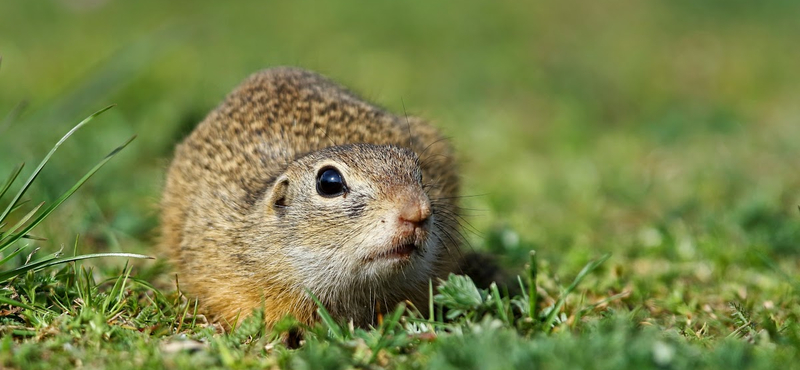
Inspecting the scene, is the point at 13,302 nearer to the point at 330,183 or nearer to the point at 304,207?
the point at 304,207

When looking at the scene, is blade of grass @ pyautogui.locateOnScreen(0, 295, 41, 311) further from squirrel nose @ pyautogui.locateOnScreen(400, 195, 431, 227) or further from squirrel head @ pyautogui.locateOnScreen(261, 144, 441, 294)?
squirrel nose @ pyautogui.locateOnScreen(400, 195, 431, 227)

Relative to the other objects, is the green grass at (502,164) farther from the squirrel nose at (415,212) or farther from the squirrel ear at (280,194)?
the squirrel ear at (280,194)

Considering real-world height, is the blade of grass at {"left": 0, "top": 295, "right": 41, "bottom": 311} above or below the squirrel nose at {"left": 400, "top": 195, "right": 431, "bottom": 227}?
below

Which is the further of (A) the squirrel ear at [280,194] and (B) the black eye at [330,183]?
(A) the squirrel ear at [280,194]

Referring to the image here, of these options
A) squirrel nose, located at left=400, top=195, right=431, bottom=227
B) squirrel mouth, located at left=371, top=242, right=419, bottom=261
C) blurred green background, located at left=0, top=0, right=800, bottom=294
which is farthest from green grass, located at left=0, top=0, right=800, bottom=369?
squirrel nose, located at left=400, top=195, right=431, bottom=227

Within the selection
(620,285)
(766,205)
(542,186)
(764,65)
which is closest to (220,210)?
(620,285)

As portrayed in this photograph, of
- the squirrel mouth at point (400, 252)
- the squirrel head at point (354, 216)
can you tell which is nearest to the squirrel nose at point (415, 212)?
the squirrel head at point (354, 216)

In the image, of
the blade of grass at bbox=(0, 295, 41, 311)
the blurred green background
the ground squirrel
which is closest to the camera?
the blade of grass at bbox=(0, 295, 41, 311)

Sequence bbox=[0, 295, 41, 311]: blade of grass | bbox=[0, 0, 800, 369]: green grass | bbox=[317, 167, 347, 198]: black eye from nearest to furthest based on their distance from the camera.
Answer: bbox=[0, 0, 800, 369]: green grass < bbox=[0, 295, 41, 311]: blade of grass < bbox=[317, 167, 347, 198]: black eye
